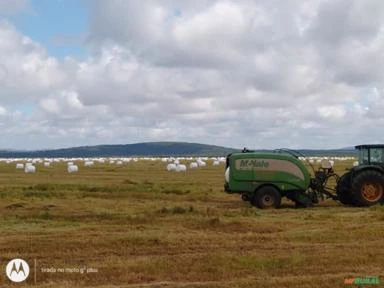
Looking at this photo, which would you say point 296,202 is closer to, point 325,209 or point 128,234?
point 325,209

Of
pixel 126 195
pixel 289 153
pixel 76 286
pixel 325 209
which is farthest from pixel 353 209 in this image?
pixel 76 286

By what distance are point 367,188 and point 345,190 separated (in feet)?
2.71

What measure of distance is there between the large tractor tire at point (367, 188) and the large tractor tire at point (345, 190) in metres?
0.40

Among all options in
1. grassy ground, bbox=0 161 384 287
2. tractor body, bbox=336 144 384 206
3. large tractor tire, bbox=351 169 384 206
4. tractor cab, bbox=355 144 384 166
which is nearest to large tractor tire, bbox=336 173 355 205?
tractor body, bbox=336 144 384 206

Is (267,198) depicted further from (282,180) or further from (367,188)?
(367,188)

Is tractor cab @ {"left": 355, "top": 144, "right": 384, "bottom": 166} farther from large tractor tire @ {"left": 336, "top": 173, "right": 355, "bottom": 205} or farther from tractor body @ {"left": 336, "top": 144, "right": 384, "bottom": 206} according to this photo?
large tractor tire @ {"left": 336, "top": 173, "right": 355, "bottom": 205}

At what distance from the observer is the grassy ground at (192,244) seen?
1223 cm

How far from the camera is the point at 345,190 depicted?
81.7 feet

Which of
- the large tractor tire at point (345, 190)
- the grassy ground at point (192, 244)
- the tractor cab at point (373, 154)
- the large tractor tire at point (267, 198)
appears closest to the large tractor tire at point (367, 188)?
the large tractor tire at point (345, 190)

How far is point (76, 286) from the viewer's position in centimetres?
1154

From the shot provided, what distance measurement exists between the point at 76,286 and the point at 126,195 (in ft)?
67.6

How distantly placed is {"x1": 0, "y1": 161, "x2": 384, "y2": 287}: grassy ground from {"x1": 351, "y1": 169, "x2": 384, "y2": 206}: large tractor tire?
569 millimetres

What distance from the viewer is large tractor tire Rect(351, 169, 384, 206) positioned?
24.3m

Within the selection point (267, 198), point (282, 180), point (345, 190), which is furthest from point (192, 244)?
point (345, 190)
